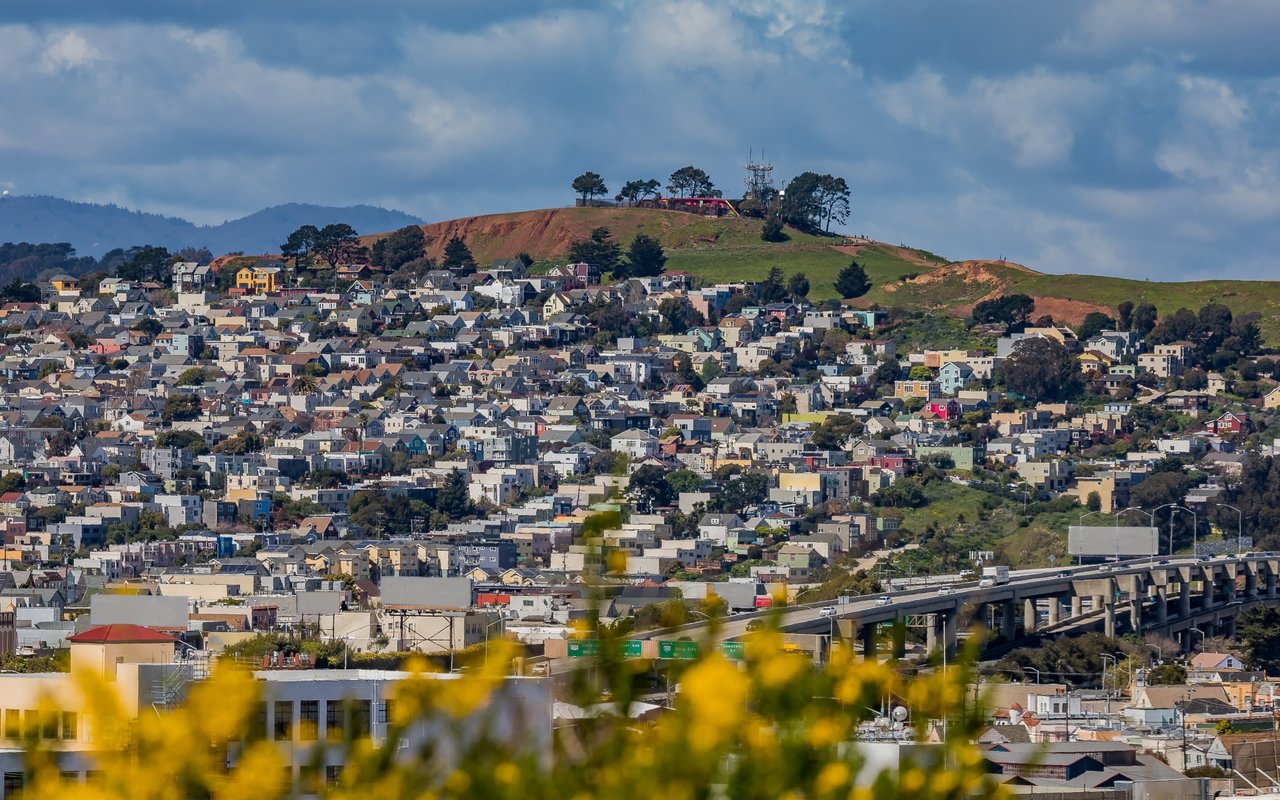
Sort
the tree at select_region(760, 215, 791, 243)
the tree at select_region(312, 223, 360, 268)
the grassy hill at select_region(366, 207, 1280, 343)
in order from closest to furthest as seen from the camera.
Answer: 1. the grassy hill at select_region(366, 207, 1280, 343)
2. the tree at select_region(760, 215, 791, 243)
3. the tree at select_region(312, 223, 360, 268)

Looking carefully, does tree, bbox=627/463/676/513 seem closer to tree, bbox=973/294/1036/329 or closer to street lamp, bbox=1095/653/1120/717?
tree, bbox=973/294/1036/329

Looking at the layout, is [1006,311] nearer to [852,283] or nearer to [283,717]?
[852,283]

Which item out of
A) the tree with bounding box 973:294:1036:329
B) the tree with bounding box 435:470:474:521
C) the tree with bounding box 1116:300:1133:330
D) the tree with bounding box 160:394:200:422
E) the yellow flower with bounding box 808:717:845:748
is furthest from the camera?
the tree with bounding box 973:294:1036:329

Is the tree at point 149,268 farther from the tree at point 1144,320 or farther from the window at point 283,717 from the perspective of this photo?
the window at point 283,717

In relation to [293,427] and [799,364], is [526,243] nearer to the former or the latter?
[799,364]

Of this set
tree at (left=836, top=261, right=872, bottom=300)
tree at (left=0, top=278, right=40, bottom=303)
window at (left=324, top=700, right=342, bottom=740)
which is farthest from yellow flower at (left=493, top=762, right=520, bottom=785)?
tree at (left=0, top=278, right=40, bottom=303)

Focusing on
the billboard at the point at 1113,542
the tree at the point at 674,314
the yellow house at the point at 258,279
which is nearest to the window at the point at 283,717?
the billboard at the point at 1113,542
